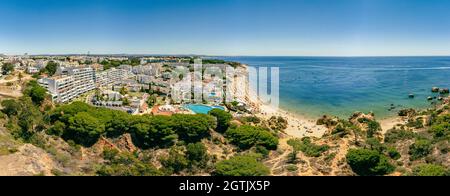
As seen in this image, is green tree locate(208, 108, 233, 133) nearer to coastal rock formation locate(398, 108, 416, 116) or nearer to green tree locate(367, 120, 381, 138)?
green tree locate(367, 120, 381, 138)

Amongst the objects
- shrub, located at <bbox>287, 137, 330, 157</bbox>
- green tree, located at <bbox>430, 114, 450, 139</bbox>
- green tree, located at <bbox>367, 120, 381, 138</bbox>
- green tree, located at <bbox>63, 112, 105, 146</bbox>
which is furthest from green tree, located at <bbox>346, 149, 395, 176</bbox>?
green tree, located at <bbox>63, 112, 105, 146</bbox>

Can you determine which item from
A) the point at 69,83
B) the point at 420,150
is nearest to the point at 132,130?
the point at 420,150

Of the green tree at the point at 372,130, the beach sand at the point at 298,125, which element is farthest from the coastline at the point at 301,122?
the green tree at the point at 372,130

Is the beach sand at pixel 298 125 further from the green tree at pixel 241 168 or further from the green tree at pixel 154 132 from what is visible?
the green tree at pixel 241 168

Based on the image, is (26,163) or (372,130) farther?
(372,130)

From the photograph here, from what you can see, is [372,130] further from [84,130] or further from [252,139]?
[84,130]

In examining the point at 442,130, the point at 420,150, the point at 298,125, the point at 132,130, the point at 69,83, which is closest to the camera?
the point at 420,150
